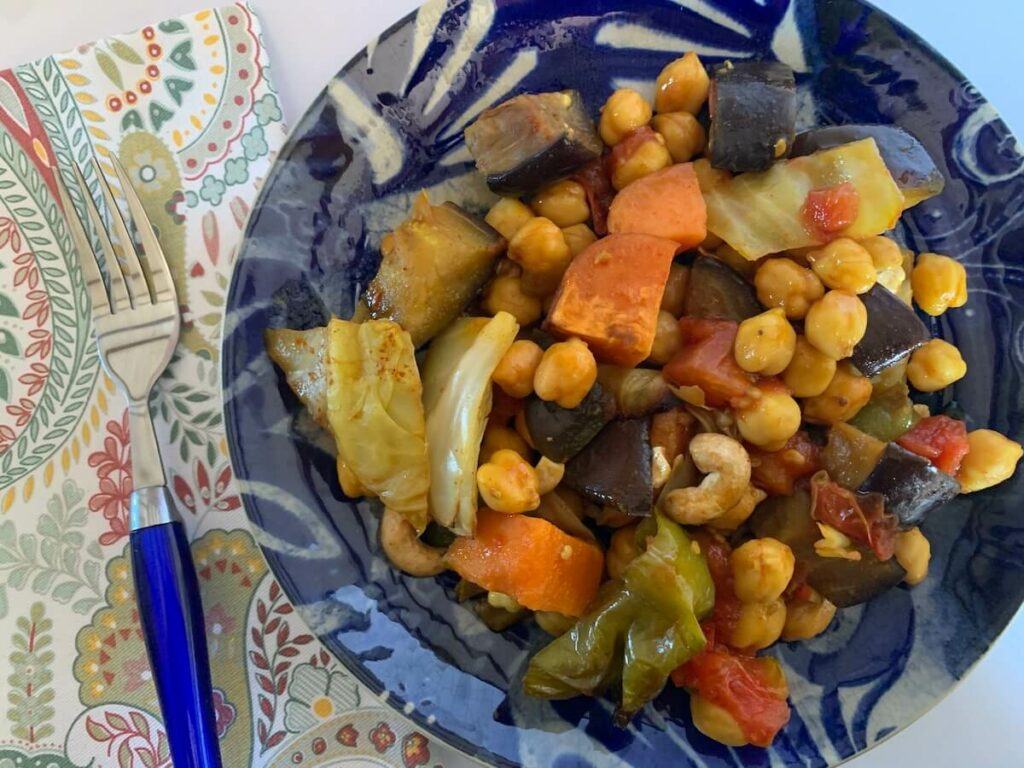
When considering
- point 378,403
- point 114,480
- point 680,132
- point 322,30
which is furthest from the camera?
point 322,30

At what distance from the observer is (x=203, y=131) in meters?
1.64

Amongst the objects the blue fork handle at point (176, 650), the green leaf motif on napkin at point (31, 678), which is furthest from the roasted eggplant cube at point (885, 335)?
the green leaf motif on napkin at point (31, 678)

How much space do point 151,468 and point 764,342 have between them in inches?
47.0

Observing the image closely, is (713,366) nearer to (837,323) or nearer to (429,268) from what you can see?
(837,323)

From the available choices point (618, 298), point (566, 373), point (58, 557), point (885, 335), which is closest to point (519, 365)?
point (566, 373)

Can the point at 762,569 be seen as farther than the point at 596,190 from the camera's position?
No

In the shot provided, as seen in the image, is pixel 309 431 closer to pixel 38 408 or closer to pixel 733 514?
pixel 38 408

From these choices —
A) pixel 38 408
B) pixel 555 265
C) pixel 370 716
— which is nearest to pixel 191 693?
pixel 370 716

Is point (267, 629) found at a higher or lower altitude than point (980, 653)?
lower

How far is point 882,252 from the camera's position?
4.60 ft

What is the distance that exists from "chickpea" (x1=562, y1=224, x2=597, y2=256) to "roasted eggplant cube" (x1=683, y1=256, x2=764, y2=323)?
0.67 ft

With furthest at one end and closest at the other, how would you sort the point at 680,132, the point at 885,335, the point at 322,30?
the point at 322,30
the point at 680,132
the point at 885,335

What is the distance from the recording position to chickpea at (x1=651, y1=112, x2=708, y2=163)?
1464mm

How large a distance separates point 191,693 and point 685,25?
1.56m
